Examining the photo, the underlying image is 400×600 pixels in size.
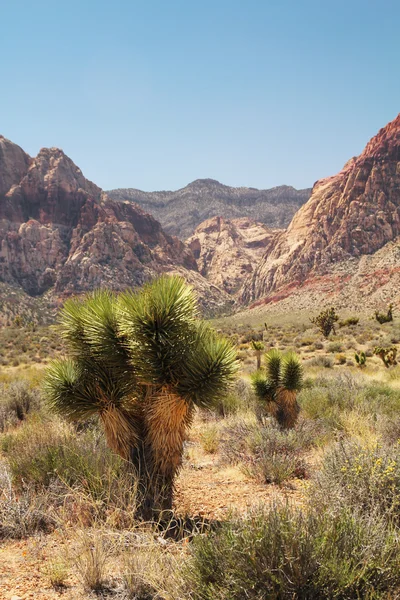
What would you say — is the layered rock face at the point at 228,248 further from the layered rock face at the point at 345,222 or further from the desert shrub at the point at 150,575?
the desert shrub at the point at 150,575

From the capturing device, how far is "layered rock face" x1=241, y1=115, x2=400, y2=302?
268 ft

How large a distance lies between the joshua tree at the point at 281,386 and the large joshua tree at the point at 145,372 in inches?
197

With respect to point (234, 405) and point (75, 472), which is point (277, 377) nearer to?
point (234, 405)

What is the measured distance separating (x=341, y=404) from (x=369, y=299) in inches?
2066

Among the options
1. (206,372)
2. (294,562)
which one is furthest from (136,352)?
(294,562)

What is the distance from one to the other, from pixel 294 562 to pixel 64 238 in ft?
373

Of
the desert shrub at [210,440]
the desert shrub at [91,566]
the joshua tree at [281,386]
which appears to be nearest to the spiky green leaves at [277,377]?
the joshua tree at [281,386]

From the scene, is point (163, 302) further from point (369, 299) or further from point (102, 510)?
point (369, 299)

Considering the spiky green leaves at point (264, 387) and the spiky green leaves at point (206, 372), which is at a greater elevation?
the spiky green leaves at point (206, 372)

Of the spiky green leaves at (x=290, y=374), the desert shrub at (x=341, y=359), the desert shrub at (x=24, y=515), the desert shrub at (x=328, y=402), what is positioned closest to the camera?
the desert shrub at (x=24, y=515)

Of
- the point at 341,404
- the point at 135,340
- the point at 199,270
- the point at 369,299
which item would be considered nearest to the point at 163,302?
the point at 135,340

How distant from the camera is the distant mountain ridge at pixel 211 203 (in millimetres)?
177125

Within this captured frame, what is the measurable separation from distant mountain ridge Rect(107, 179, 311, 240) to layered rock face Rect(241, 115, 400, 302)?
73.5 metres

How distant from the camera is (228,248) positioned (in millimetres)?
145875
